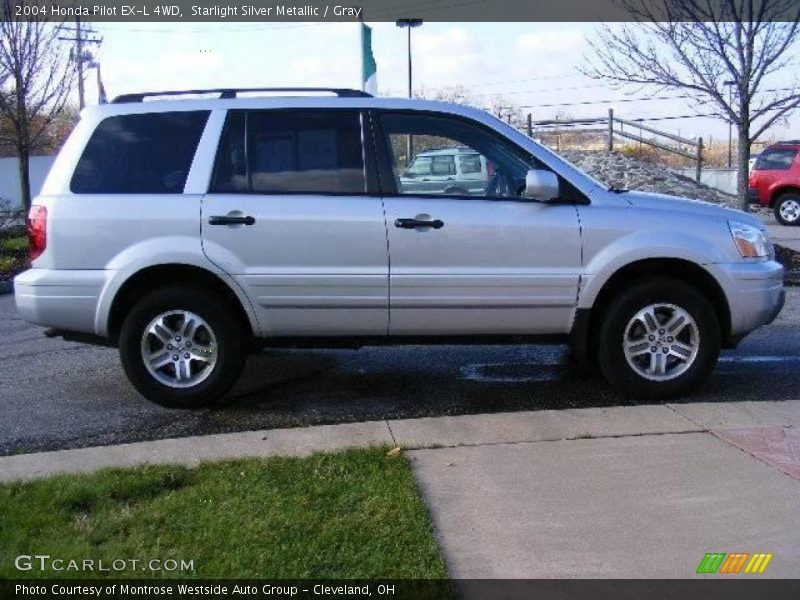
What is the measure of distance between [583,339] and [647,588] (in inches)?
104

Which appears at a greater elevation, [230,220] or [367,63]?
[367,63]

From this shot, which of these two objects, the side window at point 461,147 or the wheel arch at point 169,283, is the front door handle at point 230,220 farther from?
the side window at point 461,147

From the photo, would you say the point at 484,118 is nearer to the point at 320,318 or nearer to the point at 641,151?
the point at 320,318

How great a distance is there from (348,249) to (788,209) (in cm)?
1634

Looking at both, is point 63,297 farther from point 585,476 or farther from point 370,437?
point 585,476

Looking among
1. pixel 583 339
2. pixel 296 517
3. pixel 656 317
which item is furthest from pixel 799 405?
pixel 296 517

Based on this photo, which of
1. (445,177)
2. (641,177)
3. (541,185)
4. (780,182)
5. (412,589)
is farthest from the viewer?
(641,177)

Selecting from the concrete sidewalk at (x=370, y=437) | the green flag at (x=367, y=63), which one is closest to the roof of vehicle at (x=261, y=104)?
the concrete sidewalk at (x=370, y=437)

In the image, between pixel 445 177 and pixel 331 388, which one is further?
pixel 331 388

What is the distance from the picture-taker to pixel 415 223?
5695 millimetres

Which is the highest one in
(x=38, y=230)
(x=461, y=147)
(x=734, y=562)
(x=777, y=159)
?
(x=777, y=159)

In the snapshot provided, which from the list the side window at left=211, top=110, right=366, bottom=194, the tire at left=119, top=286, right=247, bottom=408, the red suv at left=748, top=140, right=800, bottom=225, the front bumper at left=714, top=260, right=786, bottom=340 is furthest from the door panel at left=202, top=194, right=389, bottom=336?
the red suv at left=748, top=140, right=800, bottom=225

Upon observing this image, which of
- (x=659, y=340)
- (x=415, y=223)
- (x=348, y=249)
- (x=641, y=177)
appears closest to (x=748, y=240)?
(x=659, y=340)

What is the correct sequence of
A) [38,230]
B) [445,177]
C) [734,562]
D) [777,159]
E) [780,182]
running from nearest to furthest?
1. [734,562]
2. [38,230]
3. [445,177]
4. [780,182]
5. [777,159]
